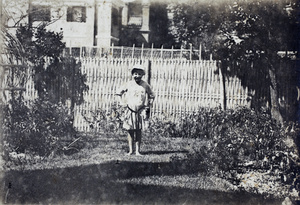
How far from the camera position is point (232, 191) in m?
5.10

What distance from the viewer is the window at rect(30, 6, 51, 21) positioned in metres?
5.12

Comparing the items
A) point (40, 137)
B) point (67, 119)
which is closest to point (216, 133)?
point (67, 119)

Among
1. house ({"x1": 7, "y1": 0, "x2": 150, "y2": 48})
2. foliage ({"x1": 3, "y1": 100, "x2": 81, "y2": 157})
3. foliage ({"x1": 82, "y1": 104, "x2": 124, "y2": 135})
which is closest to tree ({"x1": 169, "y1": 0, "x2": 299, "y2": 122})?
house ({"x1": 7, "y1": 0, "x2": 150, "y2": 48})

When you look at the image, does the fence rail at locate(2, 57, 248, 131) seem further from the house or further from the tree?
the house

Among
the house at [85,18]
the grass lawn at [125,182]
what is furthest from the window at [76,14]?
the grass lawn at [125,182]

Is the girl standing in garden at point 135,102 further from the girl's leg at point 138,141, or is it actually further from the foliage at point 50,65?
the foliage at point 50,65

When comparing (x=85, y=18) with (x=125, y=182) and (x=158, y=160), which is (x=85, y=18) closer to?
(x=158, y=160)

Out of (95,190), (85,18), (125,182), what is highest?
(85,18)

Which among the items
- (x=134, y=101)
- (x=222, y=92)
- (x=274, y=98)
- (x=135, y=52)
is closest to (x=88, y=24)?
(x=135, y=52)

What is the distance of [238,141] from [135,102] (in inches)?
65.9

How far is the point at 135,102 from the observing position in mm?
5477

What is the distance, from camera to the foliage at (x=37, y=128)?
5246mm

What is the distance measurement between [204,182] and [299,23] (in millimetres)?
2702

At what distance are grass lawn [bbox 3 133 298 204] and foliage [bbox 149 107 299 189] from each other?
0.54ft
